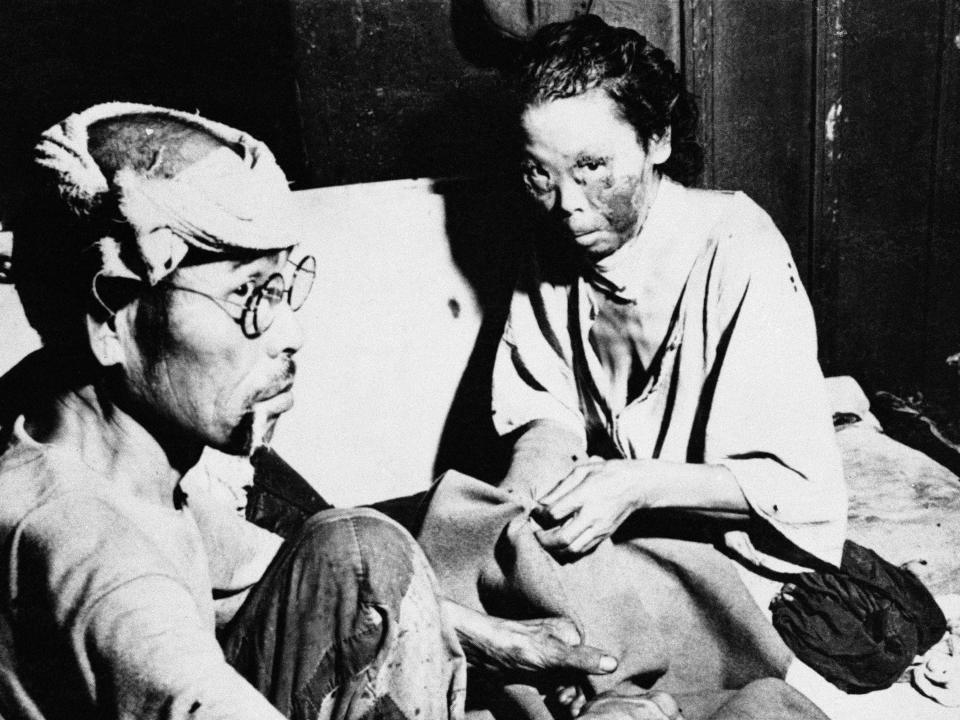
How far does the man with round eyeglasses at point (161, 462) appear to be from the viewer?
118 cm

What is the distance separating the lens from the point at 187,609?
3.92 ft

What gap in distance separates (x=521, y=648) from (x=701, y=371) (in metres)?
0.78

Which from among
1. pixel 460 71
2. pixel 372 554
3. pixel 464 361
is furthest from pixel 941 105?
pixel 372 554

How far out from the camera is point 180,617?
1178mm

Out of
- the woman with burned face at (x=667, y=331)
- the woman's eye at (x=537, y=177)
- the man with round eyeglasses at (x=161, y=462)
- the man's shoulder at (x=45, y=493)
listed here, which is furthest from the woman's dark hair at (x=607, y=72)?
the man's shoulder at (x=45, y=493)

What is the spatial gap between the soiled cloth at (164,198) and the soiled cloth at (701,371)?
966 mm

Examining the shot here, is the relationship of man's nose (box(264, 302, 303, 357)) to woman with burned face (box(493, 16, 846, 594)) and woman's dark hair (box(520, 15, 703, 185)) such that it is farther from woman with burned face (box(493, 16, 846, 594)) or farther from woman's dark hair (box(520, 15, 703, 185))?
woman's dark hair (box(520, 15, 703, 185))

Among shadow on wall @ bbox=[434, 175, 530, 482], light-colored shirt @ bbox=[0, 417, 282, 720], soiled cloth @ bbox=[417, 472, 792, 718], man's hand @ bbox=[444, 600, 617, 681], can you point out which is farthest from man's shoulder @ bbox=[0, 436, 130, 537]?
shadow on wall @ bbox=[434, 175, 530, 482]

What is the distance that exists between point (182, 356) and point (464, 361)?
1.60 metres

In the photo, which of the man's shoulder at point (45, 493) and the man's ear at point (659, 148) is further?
the man's ear at point (659, 148)

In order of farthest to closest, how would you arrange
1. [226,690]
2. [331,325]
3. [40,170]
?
[331,325] < [40,170] < [226,690]

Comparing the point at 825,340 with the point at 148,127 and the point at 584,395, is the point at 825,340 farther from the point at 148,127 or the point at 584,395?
the point at 148,127

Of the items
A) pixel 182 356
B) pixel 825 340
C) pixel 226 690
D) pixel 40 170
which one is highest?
pixel 40 170

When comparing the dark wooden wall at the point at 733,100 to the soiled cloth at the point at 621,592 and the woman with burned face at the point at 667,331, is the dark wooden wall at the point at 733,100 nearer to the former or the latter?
the woman with burned face at the point at 667,331
